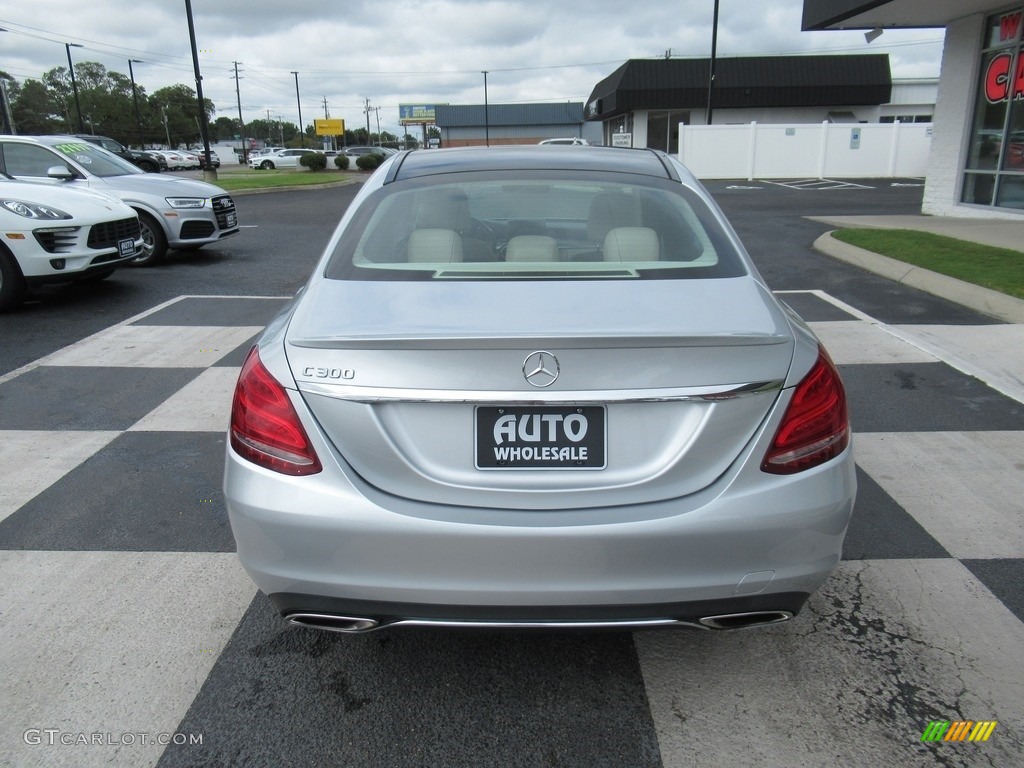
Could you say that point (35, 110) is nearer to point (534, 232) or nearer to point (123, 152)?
point (123, 152)

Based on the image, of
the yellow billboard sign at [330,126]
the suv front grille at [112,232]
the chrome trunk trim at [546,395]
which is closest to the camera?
the chrome trunk trim at [546,395]

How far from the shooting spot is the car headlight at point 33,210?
24.3ft

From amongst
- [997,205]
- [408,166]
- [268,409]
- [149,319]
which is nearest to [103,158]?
[149,319]

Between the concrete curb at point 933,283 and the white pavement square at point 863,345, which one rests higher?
the concrete curb at point 933,283

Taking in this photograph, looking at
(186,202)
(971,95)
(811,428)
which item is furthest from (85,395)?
(971,95)

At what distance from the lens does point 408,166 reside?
339cm

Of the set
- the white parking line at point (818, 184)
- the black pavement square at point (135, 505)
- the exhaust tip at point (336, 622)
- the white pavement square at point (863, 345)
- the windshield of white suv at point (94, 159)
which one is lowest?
the black pavement square at point (135, 505)

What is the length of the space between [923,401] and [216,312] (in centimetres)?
623

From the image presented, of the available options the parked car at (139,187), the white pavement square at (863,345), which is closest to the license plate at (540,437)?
the white pavement square at (863,345)

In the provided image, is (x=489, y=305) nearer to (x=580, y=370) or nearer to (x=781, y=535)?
(x=580, y=370)

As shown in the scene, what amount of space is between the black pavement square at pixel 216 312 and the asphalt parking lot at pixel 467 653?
254 centimetres

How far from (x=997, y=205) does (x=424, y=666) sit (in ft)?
49.5

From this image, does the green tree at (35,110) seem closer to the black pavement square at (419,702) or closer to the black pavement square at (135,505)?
the black pavement square at (135,505)

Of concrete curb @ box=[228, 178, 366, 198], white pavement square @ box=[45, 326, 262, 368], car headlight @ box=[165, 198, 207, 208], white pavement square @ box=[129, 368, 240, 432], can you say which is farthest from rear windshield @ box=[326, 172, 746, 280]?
concrete curb @ box=[228, 178, 366, 198]
